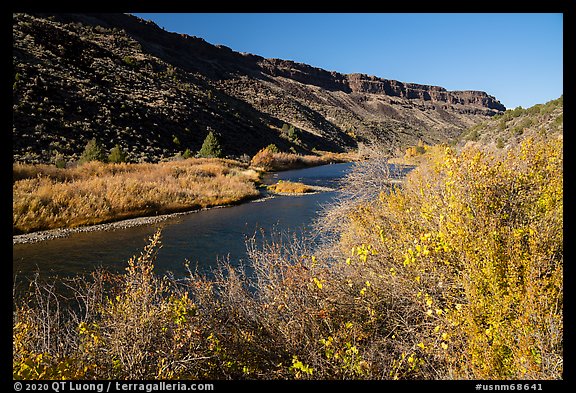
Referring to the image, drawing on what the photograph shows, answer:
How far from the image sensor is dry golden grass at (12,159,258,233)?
1360 cm

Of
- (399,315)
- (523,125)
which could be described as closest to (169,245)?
(399,315)

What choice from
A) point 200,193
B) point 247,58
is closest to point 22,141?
point 200,193

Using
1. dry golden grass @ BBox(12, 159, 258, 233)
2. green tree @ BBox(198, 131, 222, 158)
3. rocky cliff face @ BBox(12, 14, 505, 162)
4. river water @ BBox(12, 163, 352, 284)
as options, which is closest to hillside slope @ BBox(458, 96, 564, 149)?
rocky cliff face @ BBox(12, 14, 505, 162)

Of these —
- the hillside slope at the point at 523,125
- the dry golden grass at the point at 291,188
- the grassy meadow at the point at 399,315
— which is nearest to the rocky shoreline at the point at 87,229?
the dry golden grass at the point at 291,188

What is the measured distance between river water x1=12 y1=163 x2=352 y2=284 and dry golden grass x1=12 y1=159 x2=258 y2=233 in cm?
167

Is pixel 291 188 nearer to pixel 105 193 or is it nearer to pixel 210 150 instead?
pixel 105 193

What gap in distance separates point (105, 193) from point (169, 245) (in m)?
Answer: 6.80

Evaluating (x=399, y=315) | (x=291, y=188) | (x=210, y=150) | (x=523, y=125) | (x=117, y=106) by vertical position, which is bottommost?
(x=399, y=315)

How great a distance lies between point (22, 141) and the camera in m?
23.2

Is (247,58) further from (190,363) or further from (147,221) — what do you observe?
(190,363)

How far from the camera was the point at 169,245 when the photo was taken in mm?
11695

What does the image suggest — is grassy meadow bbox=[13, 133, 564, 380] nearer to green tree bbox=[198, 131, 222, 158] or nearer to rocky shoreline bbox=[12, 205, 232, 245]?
rocky shoreline bbox=[12, 205, 232, 245]

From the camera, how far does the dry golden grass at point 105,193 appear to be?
1360 cm

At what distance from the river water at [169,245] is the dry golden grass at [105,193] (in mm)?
1672
